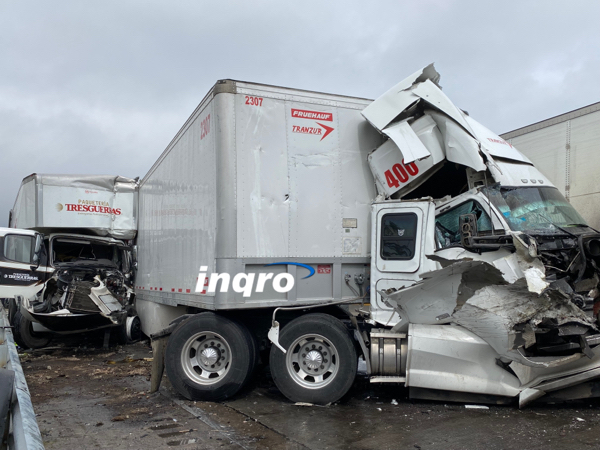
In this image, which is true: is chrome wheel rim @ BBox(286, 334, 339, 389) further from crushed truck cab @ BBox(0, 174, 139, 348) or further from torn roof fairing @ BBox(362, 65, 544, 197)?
crushed truck cab @ BBox(0, 174, 139, 348)

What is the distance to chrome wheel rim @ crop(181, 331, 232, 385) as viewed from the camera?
652 centimetres

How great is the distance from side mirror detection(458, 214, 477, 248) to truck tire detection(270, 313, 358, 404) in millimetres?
1815

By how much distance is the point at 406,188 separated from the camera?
673 cm

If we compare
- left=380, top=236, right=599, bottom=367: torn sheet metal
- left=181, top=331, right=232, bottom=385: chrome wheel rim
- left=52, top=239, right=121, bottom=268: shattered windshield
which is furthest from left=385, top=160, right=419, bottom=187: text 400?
left=52, top=239, right=121, bottom=268: shattered windshield

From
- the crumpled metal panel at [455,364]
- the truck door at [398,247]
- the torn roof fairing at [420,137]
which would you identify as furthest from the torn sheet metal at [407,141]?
the crumpled metal panel at [455,364]

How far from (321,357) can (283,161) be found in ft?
8.46

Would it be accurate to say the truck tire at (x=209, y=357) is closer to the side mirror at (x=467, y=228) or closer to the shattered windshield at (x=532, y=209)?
the side mirror at (x=467, y=228)

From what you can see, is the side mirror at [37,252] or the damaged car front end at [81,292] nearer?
the damaged car front end at [81,292]

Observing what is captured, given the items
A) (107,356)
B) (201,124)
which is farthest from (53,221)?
(201,124)

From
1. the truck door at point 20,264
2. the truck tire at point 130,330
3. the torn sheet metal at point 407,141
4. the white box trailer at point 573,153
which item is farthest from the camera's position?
the truck tire at point 130,330

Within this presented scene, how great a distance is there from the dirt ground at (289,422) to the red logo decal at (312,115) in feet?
12.3

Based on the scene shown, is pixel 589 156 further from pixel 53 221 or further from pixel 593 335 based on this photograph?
pixel 53 221

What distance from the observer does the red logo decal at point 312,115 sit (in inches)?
269

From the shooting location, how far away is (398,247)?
21.2ft
